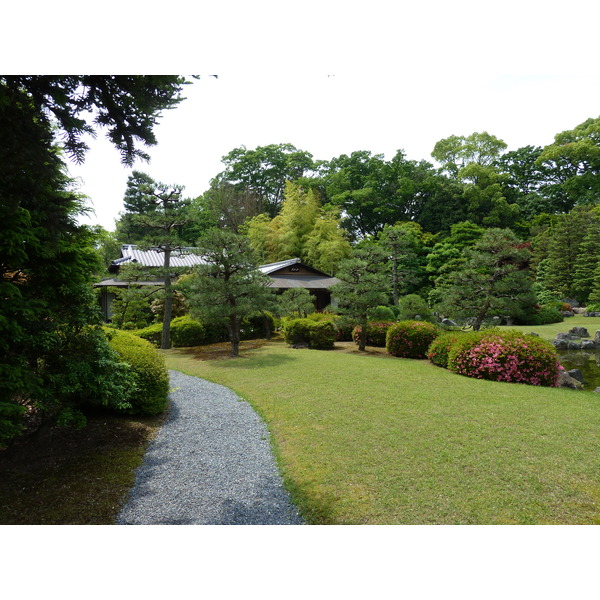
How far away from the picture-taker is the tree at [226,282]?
287 inches

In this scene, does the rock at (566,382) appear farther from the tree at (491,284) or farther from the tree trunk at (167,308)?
the tree trunk at (167,308)

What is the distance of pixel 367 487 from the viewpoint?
2.23 metres

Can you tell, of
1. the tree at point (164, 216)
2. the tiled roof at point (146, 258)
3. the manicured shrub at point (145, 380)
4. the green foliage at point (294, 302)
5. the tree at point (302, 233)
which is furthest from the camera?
the tree at point (302, 233)

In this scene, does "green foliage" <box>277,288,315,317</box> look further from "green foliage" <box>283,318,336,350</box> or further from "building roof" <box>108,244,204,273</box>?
"building roof" <box>108,244,204,273</box>

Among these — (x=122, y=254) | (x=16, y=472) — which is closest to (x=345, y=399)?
(x=16, y=472)

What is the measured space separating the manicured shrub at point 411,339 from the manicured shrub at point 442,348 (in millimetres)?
502

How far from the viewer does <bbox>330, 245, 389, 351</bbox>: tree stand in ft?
25.4

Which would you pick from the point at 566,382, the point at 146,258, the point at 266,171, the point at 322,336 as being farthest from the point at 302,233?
the point at 566,382

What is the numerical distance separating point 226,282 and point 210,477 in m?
5.37

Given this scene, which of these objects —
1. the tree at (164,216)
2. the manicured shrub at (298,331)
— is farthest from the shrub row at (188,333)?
the manicured shrub at (298,331)

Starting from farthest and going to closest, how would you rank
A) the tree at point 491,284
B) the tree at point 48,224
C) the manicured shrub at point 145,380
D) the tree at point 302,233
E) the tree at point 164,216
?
1. the tree at point 302,233
2. the tree at point 164,216
3. the tree at point 491,284
4. the manicured shrub at point 145,380
5. the tree at point 48,224

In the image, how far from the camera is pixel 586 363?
6.96m

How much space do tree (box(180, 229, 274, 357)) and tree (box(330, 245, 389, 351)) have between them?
1.87 m

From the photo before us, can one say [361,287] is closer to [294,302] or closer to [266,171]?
[294,302]
